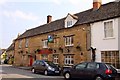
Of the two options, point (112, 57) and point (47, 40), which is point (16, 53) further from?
point (112, 57)

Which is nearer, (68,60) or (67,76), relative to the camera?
(67,76)


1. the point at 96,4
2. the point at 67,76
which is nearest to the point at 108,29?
the point at 96,4

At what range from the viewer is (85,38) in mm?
26469

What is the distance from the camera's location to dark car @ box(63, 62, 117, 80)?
17359mm

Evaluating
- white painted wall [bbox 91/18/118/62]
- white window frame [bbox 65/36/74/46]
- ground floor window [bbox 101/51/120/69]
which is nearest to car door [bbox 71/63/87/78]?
ground floor window [bbox 101/51/120/69]

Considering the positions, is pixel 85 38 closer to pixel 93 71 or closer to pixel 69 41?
pixel 69 41

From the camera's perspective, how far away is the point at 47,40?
3472 cm

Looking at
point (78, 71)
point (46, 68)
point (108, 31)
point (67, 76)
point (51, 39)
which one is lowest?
point (67, 76)

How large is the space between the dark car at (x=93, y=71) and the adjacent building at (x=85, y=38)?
15.6 ft

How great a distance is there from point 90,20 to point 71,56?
17.3 feet

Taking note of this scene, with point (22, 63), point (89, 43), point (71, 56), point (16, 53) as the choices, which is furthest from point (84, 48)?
point (16, 53)

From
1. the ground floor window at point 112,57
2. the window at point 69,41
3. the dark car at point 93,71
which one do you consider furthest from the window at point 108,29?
the window at point 69,41

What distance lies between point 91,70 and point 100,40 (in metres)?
6.81

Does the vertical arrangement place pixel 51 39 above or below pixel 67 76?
above
